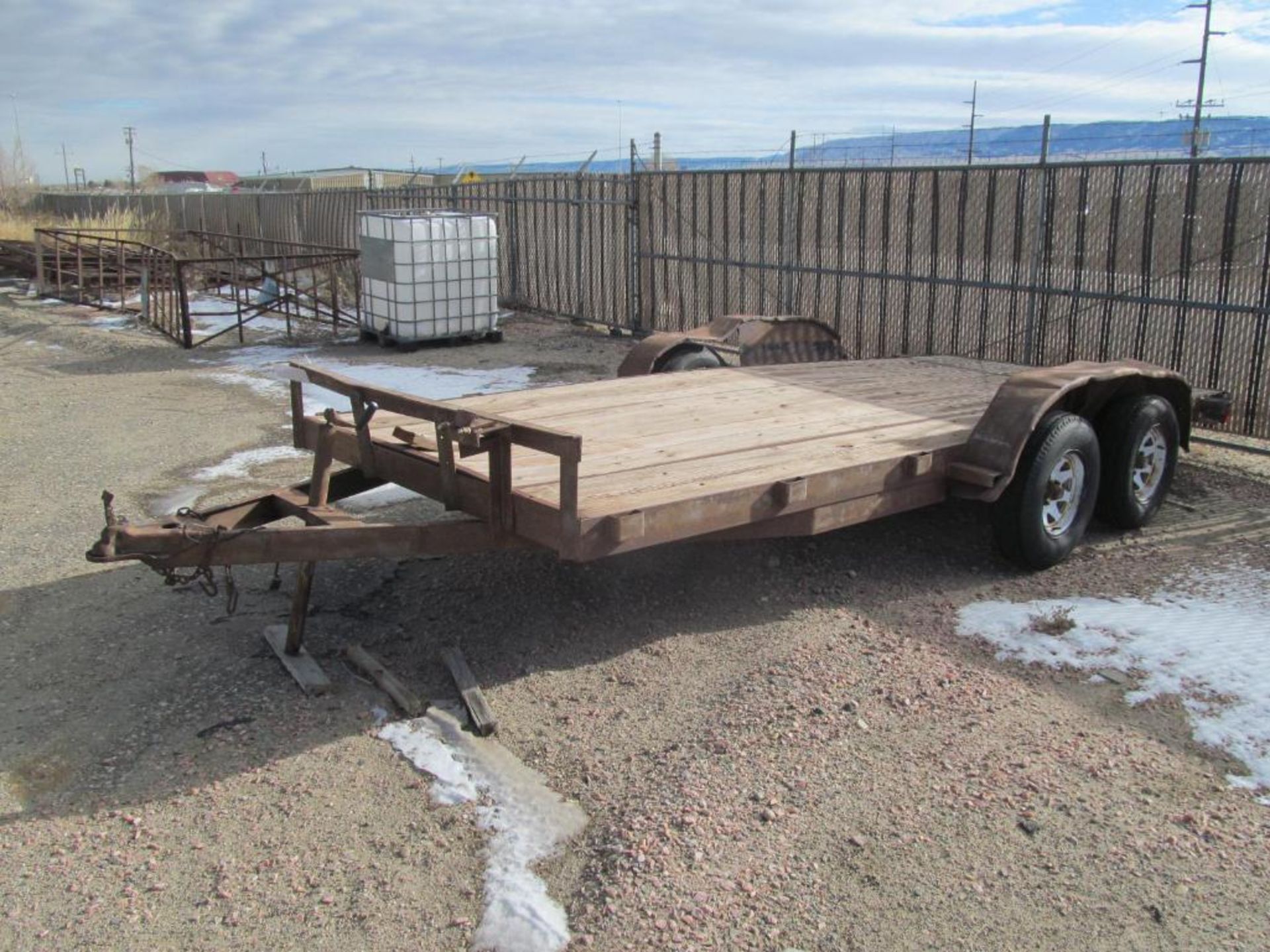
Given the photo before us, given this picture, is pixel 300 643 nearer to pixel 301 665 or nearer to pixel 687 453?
pixel 301 665

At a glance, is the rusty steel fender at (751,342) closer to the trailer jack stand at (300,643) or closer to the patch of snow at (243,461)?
the patch of snow at (243,461)

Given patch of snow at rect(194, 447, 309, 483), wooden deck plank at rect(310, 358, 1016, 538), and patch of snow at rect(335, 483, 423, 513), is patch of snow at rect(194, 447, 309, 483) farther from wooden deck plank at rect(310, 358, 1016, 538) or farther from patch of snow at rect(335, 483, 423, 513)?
wooden deck plank at rect(310, 358, 1016, 538)

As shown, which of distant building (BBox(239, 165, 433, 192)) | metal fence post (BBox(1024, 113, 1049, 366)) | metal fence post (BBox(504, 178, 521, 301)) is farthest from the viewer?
distant building (BBox(239, 165, 433, 192))

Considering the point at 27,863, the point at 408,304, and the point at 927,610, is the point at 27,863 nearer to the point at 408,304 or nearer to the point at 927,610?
the point at 927,610

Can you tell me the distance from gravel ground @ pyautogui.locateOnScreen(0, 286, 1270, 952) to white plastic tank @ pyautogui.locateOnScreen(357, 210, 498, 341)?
8449 millimetres

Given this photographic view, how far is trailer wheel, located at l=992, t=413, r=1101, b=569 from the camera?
5.56 meters

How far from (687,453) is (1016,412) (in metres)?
1.70

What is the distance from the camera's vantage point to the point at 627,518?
4117 mm

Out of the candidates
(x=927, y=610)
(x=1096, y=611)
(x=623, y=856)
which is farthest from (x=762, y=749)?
(x=1096, y=611)

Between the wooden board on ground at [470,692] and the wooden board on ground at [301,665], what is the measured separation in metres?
0.52

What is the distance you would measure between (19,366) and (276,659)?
1091 centimetres

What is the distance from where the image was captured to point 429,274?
47.8 feet

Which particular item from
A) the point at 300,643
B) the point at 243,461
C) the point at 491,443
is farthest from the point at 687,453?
the point at 243,461

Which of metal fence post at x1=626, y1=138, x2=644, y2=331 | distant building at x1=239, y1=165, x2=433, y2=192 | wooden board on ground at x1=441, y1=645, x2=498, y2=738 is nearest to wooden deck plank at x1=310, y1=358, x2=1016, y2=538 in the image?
wooden board on ground at x1=441, y1=645, x2=498, y2=738
